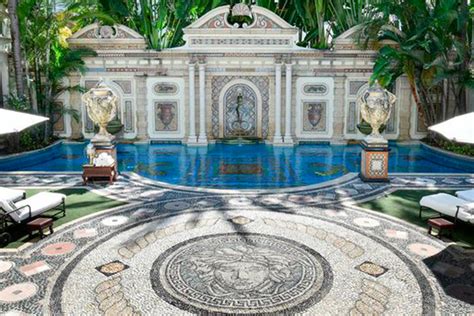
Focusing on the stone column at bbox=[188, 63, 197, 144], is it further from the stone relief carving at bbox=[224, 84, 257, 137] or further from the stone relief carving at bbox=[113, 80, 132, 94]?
the stone relief carving at bbox=[113, 80, 132, 94]

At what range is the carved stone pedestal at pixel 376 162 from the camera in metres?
12.9

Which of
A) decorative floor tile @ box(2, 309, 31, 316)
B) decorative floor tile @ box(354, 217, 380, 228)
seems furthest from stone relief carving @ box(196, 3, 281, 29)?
decorative floor tile @ box(2, 309, 31, 316)

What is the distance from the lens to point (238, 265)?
7.25m

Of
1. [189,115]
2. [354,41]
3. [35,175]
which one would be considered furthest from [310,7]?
[35,175]

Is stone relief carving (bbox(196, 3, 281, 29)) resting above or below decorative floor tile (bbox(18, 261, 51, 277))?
above

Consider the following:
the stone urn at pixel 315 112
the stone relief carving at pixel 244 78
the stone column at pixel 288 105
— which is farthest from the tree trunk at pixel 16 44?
the stone urn at pixel 315 112

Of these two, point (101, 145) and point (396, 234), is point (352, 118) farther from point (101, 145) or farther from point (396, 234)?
point (396, 234)

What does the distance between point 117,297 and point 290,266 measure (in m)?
2.67

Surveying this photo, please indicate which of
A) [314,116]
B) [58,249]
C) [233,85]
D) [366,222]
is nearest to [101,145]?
[58,249]

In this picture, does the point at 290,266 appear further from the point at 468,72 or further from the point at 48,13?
the point at 48,13

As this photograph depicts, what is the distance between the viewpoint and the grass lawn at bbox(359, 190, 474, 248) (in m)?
8.61

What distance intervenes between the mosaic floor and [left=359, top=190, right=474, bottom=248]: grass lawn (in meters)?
0.43

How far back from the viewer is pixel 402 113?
20422 millimetres

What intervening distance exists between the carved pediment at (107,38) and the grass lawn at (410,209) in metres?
12.9
